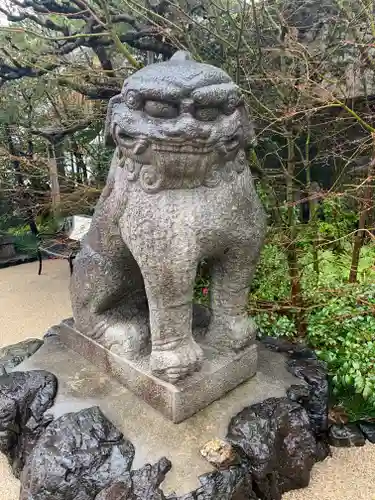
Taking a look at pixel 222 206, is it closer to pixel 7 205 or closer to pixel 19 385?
pixel 19 385

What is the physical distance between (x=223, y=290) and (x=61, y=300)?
3073 millimetres

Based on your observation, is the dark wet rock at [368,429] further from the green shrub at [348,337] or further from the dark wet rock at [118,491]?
the dark wet rock at [118,491]

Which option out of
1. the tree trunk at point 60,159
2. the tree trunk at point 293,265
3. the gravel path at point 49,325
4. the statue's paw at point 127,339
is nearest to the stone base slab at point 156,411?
the statue's paw at point 127,339

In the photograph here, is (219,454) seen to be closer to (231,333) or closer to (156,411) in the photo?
(156,411)

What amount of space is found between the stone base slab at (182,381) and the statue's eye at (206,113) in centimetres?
103

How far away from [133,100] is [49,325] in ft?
9.83

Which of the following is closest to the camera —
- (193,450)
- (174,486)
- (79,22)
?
(174,486)

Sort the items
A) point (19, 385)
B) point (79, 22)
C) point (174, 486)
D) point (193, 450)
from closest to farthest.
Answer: point (174, 486)
point (193, 450)
point (19, 385)
point (79, 22)

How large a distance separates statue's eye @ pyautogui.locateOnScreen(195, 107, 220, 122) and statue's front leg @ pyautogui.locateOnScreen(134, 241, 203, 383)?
18.3 inches

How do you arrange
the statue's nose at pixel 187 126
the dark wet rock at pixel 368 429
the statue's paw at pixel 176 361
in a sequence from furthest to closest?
the dark wet rock at pixel 368 429 → the statue's paw at pixel 176 361 → the statue's nose at pixel 187 126

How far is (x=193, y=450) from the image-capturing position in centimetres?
173

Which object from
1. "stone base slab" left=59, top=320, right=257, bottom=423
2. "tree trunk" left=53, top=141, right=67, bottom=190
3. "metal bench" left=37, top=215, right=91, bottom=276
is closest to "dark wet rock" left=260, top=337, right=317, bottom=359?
"stone base slab" left=59, top=320, right=257, bottom=423

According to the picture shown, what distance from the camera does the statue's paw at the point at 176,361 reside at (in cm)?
181

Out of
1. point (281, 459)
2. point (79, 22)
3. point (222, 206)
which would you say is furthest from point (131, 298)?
point (79, 22)
